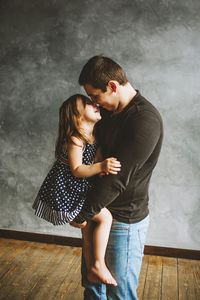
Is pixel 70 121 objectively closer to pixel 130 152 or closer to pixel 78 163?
pixel 78 163

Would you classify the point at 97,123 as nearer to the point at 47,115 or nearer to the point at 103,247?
the point at 103,247

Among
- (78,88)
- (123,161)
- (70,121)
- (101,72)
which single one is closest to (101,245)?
(123,161)

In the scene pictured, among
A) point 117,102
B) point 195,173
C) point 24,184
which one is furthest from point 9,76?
point 117,102

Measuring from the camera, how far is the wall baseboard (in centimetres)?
372

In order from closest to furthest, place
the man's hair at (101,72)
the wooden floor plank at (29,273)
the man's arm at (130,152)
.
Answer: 1. the man's arm at (130,152)
2. the man's hair at (101,72)
3. the wooden floor plank at (29,273)

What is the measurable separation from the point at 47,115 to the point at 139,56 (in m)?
1.06

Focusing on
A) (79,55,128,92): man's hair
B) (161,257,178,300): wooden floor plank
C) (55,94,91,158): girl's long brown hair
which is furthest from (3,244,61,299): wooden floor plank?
(79,55,128,92): man's hair

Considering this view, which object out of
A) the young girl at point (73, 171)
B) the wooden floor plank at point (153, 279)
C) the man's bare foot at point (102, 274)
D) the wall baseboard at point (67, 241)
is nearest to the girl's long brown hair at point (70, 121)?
the young girl at point (73, 171)

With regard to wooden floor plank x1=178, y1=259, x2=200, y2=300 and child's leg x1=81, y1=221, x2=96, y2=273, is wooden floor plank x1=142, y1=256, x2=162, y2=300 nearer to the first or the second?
wooden floor plank x1=178, y1=259, x2=200, y2=300

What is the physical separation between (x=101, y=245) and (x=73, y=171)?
17.0 inches

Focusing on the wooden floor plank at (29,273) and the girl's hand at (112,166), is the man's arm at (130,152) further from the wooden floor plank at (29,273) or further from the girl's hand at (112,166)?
the wooden floor plank at (29,273)

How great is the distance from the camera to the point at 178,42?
3479 mm

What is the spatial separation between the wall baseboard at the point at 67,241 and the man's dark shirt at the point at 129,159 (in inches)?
79.3

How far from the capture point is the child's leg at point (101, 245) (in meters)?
1.81
